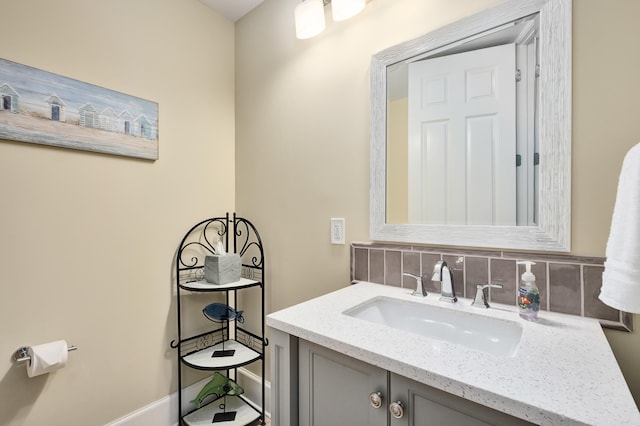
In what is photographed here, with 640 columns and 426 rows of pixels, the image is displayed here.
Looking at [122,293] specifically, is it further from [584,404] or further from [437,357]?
[584,404]

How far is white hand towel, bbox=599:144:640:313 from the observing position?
1.92 ft

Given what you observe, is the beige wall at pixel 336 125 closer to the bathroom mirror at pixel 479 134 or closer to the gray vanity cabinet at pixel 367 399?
the bathroom mirror at pixel 479 134

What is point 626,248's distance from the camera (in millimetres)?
603

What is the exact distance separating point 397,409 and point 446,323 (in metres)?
0.41

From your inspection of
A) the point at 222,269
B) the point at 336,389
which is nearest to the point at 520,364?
the point at 336,389

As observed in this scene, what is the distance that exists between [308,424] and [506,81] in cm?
122

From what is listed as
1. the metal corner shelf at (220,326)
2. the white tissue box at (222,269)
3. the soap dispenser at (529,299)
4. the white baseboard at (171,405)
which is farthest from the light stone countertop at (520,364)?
the white baseboard at (171,405)

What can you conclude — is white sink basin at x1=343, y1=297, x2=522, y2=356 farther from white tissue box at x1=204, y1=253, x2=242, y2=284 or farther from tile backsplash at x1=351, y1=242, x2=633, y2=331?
white tissue box at x1=204, y1=253, x2=242, y2=284

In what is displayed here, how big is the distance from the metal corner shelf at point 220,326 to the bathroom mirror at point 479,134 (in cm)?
89

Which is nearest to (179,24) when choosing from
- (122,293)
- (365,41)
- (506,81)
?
(365,41)

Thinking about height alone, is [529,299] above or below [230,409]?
above

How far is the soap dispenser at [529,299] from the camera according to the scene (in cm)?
82

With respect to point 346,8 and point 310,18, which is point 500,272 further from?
point 310,18

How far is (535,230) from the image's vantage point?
0.91 meters
